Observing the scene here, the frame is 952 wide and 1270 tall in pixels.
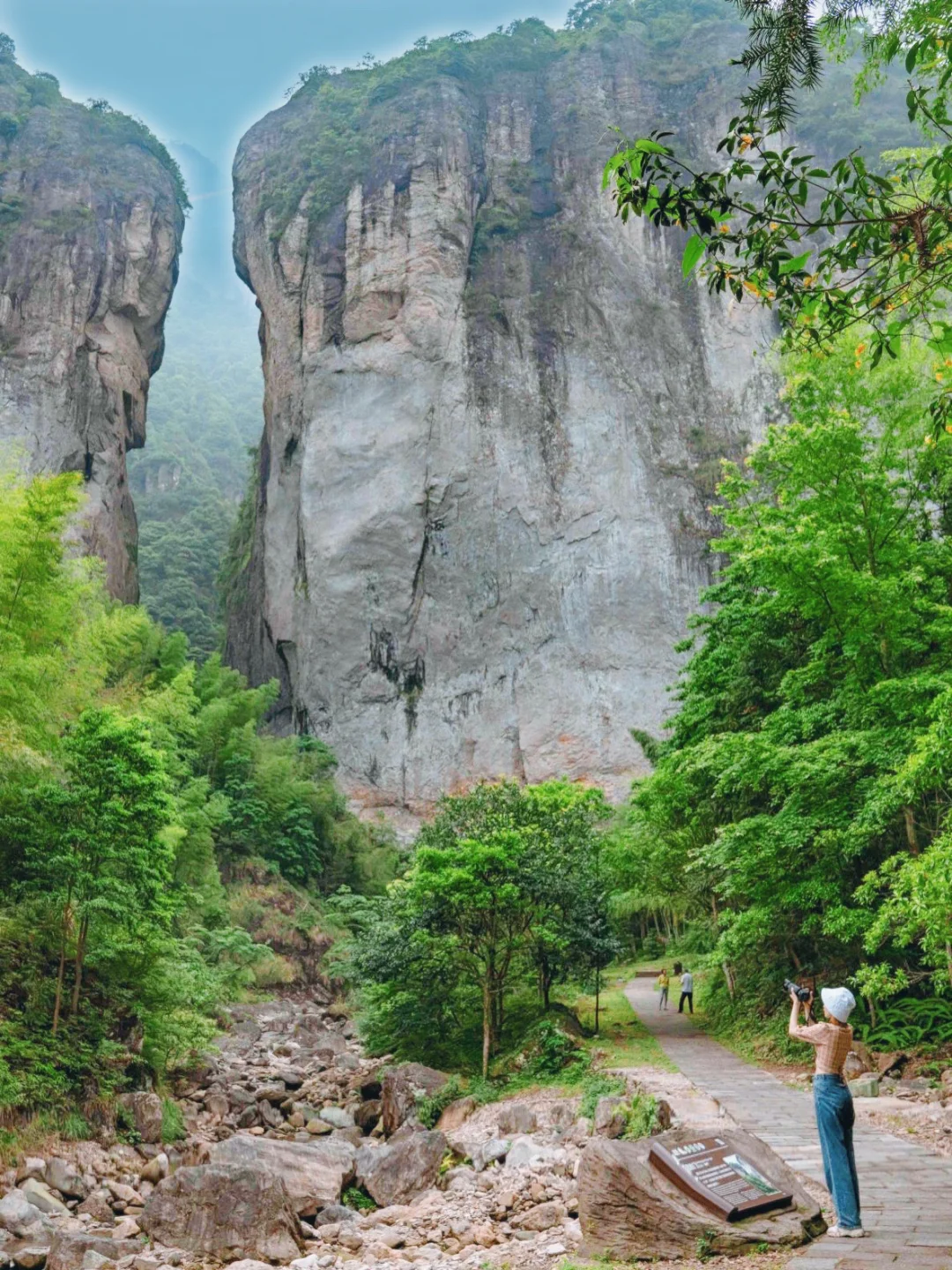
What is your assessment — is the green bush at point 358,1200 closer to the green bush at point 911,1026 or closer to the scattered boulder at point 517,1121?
the scattered boulder at point 517,1121

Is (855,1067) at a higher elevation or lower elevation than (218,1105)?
higher

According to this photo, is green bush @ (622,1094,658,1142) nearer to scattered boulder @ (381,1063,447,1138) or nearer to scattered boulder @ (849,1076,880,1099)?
scattered boulder @ (849,1076,880,1099)

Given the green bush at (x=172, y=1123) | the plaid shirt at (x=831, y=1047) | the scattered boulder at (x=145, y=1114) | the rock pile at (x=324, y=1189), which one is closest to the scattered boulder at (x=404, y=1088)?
the rock pile at (x=324, y=1189)

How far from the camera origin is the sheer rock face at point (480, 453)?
116 feet

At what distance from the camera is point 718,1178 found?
5094 mm

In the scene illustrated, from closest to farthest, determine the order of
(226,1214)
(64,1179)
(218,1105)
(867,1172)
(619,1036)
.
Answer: (867,1172) → (226,1214) → (64,1179) → (218,1105) → (619,1036)

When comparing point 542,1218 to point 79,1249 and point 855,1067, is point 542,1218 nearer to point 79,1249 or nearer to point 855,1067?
point 79,1249

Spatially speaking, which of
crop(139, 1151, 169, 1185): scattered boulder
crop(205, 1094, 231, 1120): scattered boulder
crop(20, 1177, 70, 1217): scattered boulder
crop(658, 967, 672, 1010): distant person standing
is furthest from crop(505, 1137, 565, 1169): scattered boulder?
crop(658, 967, 672, 1010): distant person standing

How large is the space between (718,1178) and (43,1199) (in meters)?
6.84

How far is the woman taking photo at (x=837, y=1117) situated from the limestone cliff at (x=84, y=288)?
31205mm

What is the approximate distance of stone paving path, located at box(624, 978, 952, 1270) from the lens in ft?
13.4

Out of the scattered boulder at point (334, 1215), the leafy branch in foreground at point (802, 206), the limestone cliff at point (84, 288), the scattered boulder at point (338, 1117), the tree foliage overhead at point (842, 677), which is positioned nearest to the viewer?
the leafy branch in foreground at point (802, 206)

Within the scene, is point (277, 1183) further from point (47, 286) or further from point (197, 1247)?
point (47, 286)

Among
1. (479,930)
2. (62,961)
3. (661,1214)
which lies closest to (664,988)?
(479,930)
